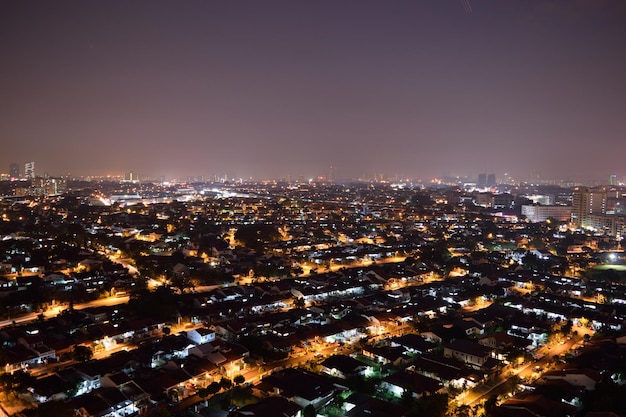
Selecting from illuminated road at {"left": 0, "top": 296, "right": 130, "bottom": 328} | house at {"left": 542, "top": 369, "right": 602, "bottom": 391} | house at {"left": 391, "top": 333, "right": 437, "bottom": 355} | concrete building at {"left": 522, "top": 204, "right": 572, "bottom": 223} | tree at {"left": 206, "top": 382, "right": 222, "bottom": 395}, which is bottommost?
illuminated road at {"left": 0, "top": 296, "right": 130, "bottom": 328}

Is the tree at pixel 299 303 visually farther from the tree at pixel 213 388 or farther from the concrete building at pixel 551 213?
the concrete building at pixel 551 213

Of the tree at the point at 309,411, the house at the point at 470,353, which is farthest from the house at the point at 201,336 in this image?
the house at the point at 470,353

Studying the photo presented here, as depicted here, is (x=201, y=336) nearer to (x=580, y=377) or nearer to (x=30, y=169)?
(x=580, y=377)

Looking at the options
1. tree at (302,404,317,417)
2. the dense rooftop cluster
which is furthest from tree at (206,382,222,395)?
tree at (302,404,317,417)

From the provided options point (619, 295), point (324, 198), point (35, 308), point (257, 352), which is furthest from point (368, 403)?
point (324, 198)

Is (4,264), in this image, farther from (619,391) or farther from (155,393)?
(619,391)

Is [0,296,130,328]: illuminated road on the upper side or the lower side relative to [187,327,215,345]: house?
lower

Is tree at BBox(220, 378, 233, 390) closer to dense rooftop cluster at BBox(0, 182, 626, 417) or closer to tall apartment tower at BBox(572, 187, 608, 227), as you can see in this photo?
dense rooftop cluster at BBox(0, 182, 626, 417)
